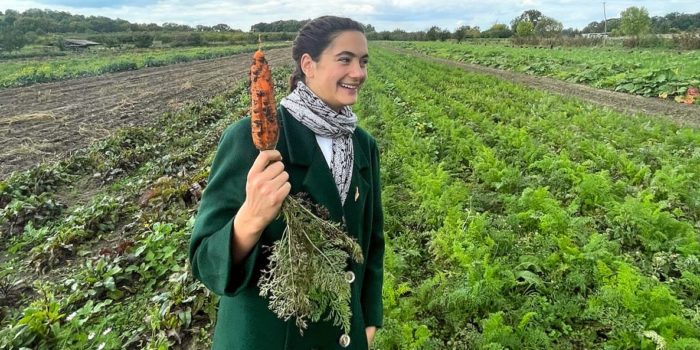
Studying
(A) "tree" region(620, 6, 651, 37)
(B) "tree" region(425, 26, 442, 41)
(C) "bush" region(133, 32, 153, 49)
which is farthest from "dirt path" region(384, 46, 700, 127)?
(B) "tree" region(425, 26, 442, 41)

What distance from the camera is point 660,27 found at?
6612 centimetres

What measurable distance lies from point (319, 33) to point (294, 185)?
0.58m

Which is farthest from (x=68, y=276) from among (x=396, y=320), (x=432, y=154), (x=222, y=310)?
(x=432, y=154)

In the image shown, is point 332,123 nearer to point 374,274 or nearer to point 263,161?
point 263,161

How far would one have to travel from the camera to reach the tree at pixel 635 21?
5680 centimetres

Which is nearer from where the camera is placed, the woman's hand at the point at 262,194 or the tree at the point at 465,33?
the woman's hand at the point at 262,194

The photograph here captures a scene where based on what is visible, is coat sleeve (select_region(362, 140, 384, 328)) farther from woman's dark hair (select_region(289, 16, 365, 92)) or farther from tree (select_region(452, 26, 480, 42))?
tree (select_region(452, 26, 480, 42))

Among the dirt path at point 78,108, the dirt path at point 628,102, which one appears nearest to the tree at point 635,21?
the dirt path at point 628,102

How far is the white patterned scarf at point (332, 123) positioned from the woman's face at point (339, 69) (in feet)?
0.14

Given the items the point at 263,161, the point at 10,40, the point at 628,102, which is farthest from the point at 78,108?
the point at 10,40

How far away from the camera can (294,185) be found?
1630mm

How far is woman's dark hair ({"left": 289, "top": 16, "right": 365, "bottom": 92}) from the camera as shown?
173 cm

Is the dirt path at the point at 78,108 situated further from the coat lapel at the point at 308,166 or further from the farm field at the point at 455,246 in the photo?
the coat lapel at the point at 308,166

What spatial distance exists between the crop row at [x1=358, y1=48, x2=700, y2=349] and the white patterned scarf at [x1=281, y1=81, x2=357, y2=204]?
7.18ft
